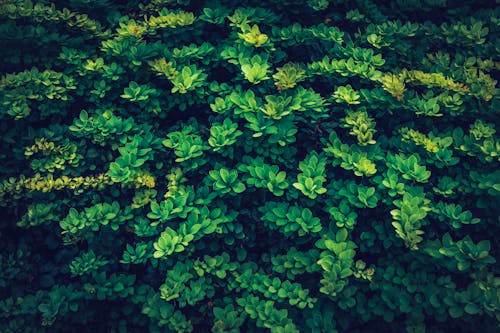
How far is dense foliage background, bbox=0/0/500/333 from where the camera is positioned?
253 centimetres

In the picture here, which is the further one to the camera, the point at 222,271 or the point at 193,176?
the point at 193,176

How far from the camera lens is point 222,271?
260 centimetres

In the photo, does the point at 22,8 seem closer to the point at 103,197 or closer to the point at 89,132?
the point at 89,132

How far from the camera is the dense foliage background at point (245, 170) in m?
2.53

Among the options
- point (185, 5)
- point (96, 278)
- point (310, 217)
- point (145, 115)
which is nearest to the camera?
point (310, 217)

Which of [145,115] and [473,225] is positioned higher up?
[145,115]

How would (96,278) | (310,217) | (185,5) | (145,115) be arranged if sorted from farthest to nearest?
(185,5) < (145,115) < (96,278) < (310,217)

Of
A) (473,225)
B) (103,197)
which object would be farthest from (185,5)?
(473,225)

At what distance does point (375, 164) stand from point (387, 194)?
0.22 m

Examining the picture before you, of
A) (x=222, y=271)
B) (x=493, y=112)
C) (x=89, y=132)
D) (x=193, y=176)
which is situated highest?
(x=493, y=112)

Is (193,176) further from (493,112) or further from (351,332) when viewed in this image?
(493,112)

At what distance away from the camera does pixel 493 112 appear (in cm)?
270

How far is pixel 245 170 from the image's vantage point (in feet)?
8.58

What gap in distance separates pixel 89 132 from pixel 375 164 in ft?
6.34
